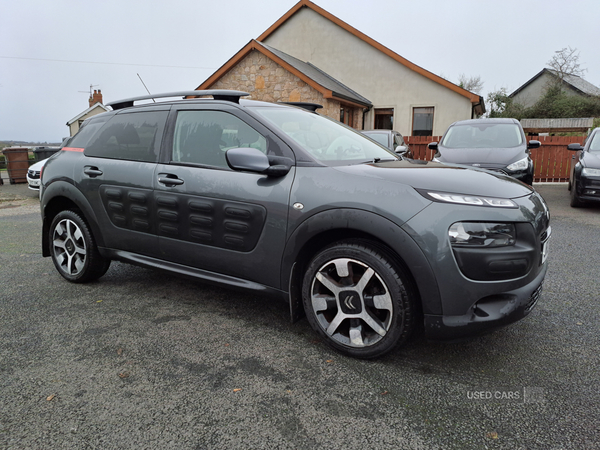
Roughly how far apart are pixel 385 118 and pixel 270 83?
5923 mm

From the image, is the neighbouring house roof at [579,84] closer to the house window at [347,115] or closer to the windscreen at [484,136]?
the house window at [347,115]

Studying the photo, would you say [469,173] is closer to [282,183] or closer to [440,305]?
[440,305]

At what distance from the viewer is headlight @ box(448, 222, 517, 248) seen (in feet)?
7.93

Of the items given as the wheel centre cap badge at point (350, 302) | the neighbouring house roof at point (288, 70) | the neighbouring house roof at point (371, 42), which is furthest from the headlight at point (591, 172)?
the neighbouring house roof at point (371, 42)

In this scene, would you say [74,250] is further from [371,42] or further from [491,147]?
[371,42]

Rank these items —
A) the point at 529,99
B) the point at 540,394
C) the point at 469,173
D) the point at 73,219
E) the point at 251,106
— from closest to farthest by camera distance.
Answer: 1. the point at 540,394
2. the point at 469,173
3. the point at 251,106
4. the point at 73,219
5. the point at 529,99

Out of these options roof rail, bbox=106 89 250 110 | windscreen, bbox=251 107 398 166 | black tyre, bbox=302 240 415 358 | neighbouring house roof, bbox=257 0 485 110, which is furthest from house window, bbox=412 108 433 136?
black tyre, bbox=302 240 415 358

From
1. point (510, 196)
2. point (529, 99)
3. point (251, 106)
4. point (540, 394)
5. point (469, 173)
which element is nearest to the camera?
point (540, 394)

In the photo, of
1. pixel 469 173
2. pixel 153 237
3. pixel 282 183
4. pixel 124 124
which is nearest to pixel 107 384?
pixel 153 237

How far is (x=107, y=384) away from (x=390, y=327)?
1.67 meters

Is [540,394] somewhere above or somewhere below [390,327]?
below

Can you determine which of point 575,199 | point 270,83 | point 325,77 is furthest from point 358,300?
point 325,77

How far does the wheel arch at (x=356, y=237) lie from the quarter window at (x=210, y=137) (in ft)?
2.37

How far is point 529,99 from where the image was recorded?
48375 mm
